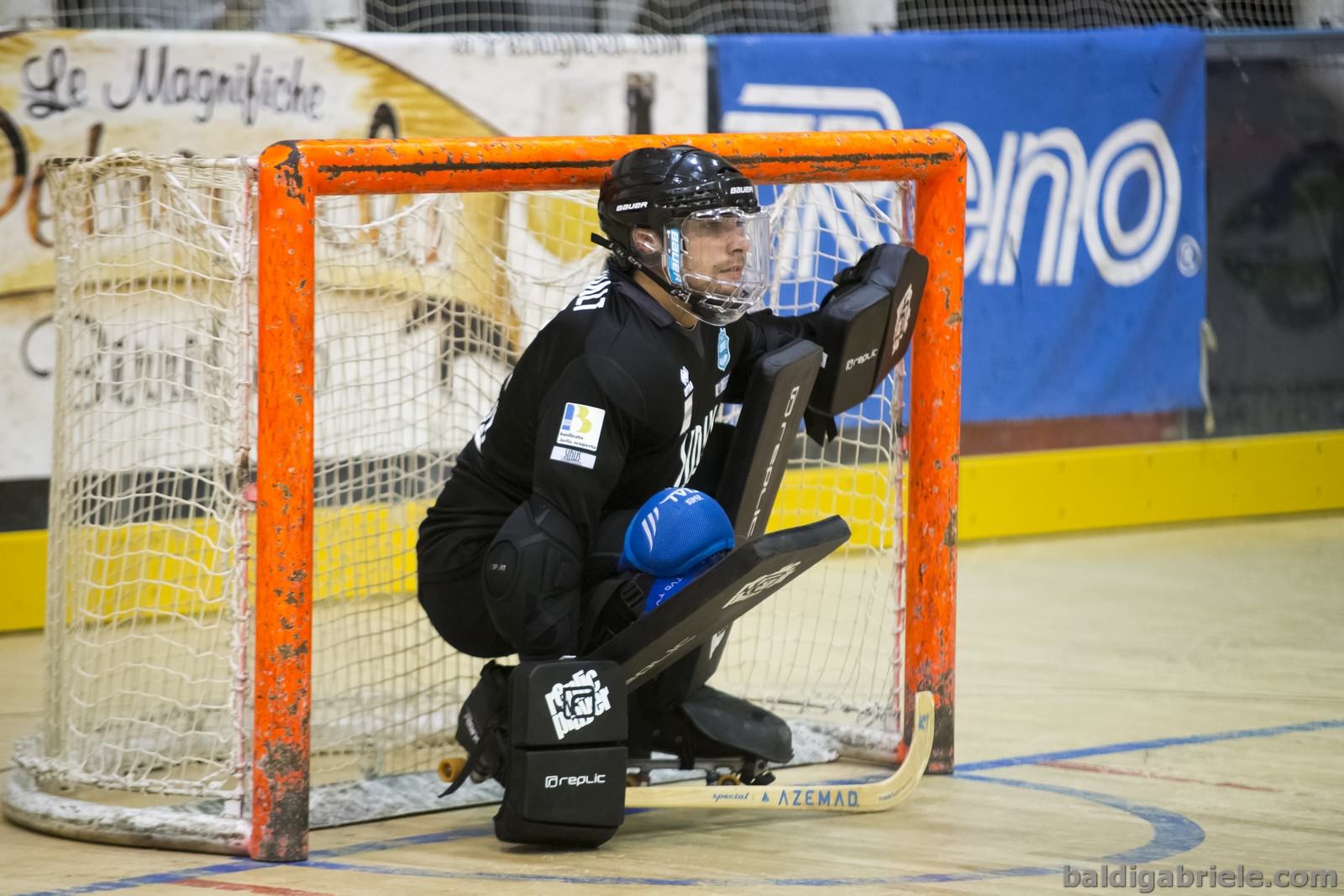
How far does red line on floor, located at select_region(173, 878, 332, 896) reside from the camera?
132 inches

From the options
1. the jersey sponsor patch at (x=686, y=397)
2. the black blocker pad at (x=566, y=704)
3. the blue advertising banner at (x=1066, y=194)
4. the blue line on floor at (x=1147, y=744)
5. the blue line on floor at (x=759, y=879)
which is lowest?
the blue line on floor at (x=759, y=879)

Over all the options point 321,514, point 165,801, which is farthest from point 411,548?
point 165,801

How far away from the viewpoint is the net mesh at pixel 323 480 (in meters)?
4.15

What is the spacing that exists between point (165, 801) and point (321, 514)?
4.62ft

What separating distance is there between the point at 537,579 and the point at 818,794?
0.83m

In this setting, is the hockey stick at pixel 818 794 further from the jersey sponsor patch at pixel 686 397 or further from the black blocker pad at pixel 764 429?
the jersey sponsor patch at pixel 686 397

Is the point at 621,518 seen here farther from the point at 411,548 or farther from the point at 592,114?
the point at 592,114

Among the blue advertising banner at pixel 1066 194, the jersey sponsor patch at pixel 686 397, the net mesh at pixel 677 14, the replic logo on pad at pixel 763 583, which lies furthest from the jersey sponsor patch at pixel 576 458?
the blue advertising banner at pixel 1066 194

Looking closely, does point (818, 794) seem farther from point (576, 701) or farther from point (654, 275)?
point (654, 275)

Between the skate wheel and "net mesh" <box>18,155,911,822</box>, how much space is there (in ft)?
1.26

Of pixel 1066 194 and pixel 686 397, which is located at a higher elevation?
pixel 1066 194

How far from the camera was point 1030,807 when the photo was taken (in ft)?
13.4

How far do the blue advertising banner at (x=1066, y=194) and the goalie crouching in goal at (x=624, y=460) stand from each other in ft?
13.1

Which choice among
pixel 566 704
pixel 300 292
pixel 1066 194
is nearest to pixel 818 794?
pixel 566 704
